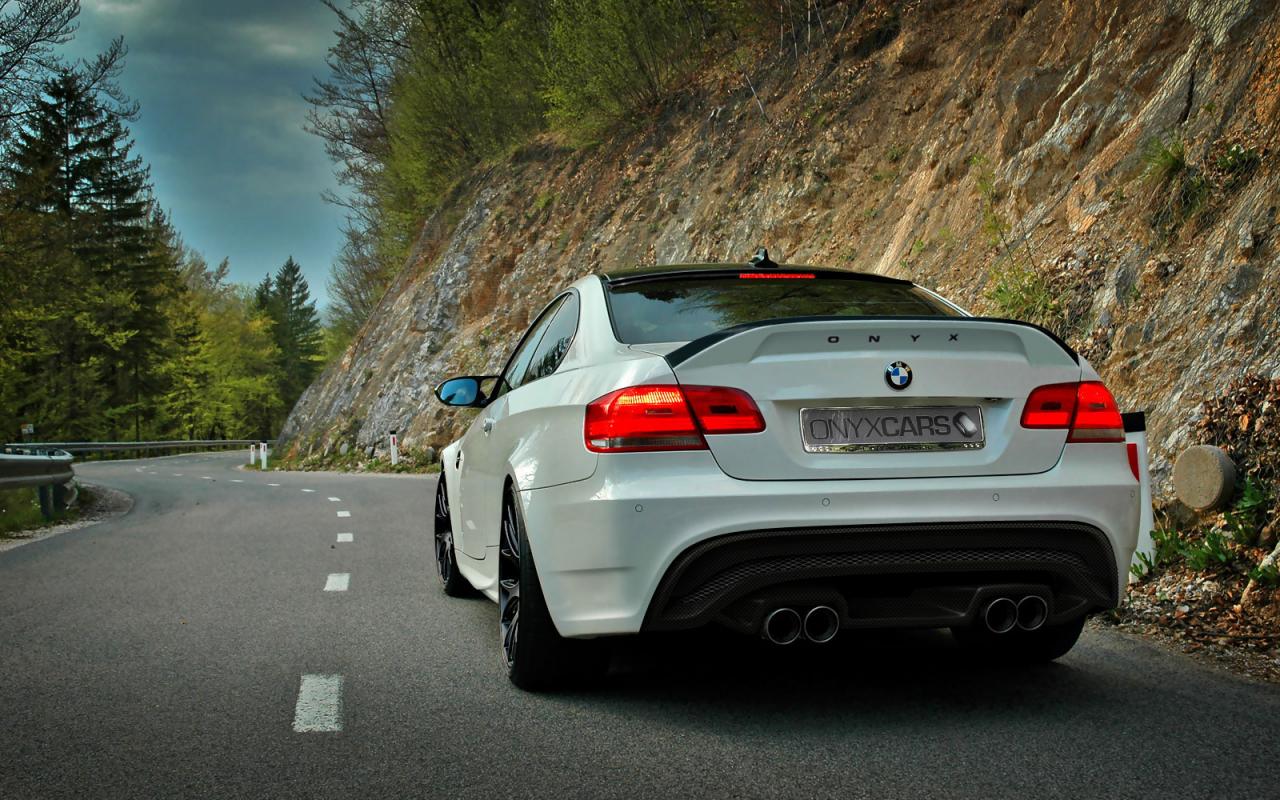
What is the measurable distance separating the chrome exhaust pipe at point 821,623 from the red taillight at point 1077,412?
930 millimetres

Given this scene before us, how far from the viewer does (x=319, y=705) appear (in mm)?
4426

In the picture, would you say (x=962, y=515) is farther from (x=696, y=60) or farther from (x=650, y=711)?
(x=696, y=60)

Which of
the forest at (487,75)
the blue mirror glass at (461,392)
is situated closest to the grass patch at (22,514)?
the blue mirror glass at (461,392)

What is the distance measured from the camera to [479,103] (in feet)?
123

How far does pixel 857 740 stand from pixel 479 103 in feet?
117

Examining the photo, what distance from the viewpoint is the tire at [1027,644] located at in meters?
4.77

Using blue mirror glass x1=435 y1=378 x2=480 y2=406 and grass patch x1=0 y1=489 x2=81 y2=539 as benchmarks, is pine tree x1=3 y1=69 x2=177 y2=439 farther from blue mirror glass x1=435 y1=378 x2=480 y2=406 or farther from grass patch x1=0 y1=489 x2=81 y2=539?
blue mirror glass x1=435 y1=378 x2=480 y2=406

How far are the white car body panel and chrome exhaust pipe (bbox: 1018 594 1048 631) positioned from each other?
11.0 inches

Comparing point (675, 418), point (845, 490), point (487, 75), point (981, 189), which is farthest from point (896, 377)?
point (487, 75)

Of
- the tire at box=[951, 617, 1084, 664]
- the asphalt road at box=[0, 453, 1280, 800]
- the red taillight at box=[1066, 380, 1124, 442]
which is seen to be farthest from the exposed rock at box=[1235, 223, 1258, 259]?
the red taillight at box=[1066, 380, 1124, 442]

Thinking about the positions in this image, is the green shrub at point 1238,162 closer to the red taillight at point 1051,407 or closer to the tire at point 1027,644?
the tire at point 1027,644

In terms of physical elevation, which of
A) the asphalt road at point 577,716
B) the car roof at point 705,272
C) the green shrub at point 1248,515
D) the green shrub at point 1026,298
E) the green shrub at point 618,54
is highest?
the green shrub at point 618,54

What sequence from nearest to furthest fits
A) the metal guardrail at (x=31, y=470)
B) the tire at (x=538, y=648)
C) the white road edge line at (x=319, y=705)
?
the white road edge line at (x=319, y=705) → the tire at (x=538, y=648) → the metal guardrail at (x=31, y=470)

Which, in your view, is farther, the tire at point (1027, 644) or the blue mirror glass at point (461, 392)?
the blue mirror glass at point (461, 392)
